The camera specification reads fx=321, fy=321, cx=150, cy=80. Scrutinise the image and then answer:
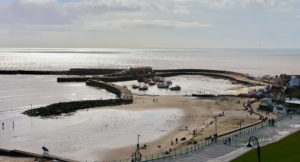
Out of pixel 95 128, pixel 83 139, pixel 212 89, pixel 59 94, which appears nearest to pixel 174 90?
pixel 212 89

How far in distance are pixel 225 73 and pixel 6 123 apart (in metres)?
90.2

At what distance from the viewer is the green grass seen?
25516 millimetres

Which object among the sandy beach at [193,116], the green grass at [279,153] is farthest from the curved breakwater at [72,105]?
the green grass at [279,153]

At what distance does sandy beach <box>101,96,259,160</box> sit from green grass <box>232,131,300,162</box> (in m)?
9.33

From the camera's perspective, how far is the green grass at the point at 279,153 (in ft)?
83.7

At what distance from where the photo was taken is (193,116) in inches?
2009

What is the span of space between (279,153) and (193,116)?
24406mm

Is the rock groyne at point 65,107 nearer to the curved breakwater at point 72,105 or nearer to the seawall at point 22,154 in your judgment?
the curved breakwater at point 72,105

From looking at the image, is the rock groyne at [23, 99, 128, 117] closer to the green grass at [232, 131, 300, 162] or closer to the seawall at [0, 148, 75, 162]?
the seawall at [0, 148, 75, 162]

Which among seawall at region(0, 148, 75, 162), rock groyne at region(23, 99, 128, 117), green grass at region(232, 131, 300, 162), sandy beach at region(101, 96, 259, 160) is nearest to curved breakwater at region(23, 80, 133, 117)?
rock groyne at region(23, 99, 128, 117)

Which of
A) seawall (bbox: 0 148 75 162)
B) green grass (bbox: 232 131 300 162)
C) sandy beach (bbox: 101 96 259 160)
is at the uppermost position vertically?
green grass (bbox: 232 131 300 162)

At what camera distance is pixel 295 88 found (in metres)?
64.2

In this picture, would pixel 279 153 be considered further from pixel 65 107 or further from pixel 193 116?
pixel 65 107


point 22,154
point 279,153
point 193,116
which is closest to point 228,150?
point 279,153
